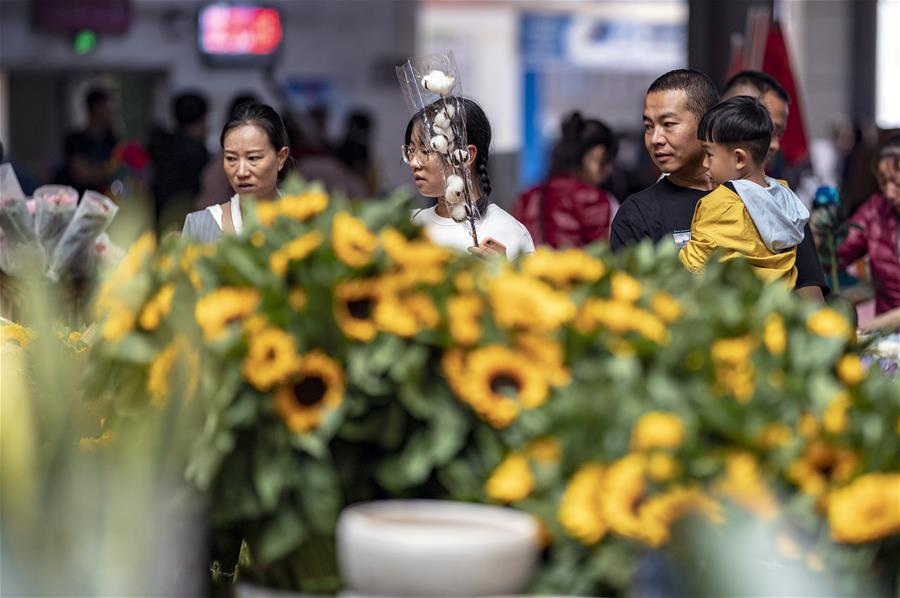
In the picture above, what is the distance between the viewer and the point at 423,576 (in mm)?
1916

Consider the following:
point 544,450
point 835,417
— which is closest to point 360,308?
point 544,450

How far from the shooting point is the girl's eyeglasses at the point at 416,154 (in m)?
3.78

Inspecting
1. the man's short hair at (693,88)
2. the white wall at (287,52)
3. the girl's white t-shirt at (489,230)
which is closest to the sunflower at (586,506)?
the girl's white t-shirt at (489,230)

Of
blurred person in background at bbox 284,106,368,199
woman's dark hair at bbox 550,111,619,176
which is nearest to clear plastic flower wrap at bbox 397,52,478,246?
woman's dark hair at bbox 550,111,619,176

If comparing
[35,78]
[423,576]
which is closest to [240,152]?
[423,576]

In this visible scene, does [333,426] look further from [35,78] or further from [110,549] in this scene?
[35,78]

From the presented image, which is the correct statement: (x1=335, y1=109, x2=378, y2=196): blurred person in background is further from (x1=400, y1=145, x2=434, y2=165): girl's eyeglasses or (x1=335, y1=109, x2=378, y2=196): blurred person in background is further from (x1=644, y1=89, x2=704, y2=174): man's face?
(x1=644, y1=89, x2=704, y2=174): man's face

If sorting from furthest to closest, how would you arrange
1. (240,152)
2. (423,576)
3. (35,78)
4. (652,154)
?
(35,78) < (240,152) < (652,154) < (423,576)

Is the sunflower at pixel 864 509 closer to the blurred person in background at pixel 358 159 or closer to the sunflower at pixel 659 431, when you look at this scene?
the sunflower at pixel 659 431

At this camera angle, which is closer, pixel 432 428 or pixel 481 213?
pixel 432 428

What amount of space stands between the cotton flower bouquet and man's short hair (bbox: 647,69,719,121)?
1545 mm

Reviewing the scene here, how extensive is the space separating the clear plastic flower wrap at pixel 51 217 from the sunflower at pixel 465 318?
7.86 feet

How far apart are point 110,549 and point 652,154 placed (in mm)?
2093

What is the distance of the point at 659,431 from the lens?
1.92m
